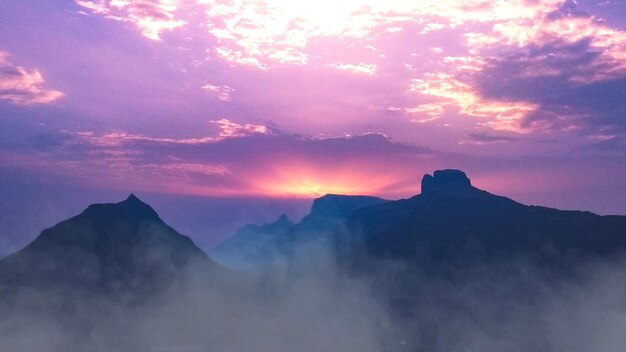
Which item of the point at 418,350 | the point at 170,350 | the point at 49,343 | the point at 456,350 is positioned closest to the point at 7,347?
the point at 49,343

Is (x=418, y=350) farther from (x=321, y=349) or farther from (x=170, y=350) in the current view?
(x=170, y=350)

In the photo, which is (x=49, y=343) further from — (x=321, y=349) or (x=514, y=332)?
(x=514, y=332)

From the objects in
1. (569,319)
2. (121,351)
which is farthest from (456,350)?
(121,351)

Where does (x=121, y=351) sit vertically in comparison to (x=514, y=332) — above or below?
below

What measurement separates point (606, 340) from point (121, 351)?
167897 mm

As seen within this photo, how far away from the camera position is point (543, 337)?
18750cm

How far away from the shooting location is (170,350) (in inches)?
7864

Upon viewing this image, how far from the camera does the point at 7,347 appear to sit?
191375 millimetres

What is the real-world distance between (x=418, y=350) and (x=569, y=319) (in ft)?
186

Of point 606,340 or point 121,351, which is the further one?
point 121,351

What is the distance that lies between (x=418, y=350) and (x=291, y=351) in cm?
4573

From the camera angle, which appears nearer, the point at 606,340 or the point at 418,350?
the point at 606,340

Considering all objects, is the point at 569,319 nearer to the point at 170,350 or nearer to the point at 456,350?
the point at 456,350

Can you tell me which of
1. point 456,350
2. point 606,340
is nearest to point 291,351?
point 456,350
